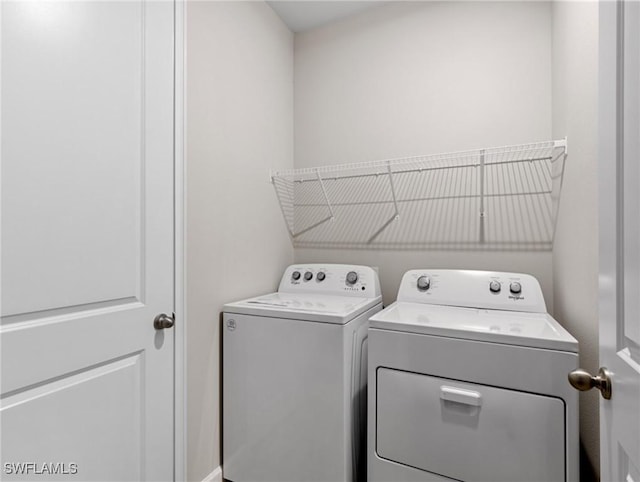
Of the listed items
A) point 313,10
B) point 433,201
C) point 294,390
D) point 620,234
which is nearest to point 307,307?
point 294,390

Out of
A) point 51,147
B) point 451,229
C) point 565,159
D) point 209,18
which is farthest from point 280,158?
point 565,159

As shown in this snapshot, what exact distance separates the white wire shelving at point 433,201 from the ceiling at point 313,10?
1003 millimetres

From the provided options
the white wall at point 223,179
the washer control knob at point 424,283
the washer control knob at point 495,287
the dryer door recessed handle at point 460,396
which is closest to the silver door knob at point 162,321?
the white wall at point 223,179

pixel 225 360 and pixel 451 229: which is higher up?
pixel 451 229

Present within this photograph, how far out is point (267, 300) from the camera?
181 cm

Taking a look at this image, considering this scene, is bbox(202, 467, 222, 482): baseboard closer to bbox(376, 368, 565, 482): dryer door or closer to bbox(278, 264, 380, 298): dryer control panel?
bbox(376, 368, 565, 482): dryer door

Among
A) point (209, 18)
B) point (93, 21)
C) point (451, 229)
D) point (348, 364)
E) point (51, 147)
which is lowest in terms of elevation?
point (348, 364)

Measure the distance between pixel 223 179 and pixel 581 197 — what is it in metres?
1.54

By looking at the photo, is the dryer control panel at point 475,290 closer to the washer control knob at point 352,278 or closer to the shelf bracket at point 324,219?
the washer control knob at point 352,278

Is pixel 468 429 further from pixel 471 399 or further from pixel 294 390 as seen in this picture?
pixel 294 390

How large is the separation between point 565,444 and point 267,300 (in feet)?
4.37

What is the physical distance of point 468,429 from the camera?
1190mm

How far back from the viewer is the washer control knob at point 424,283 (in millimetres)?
1774

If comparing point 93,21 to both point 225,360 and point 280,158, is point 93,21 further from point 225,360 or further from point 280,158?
point 225,360
